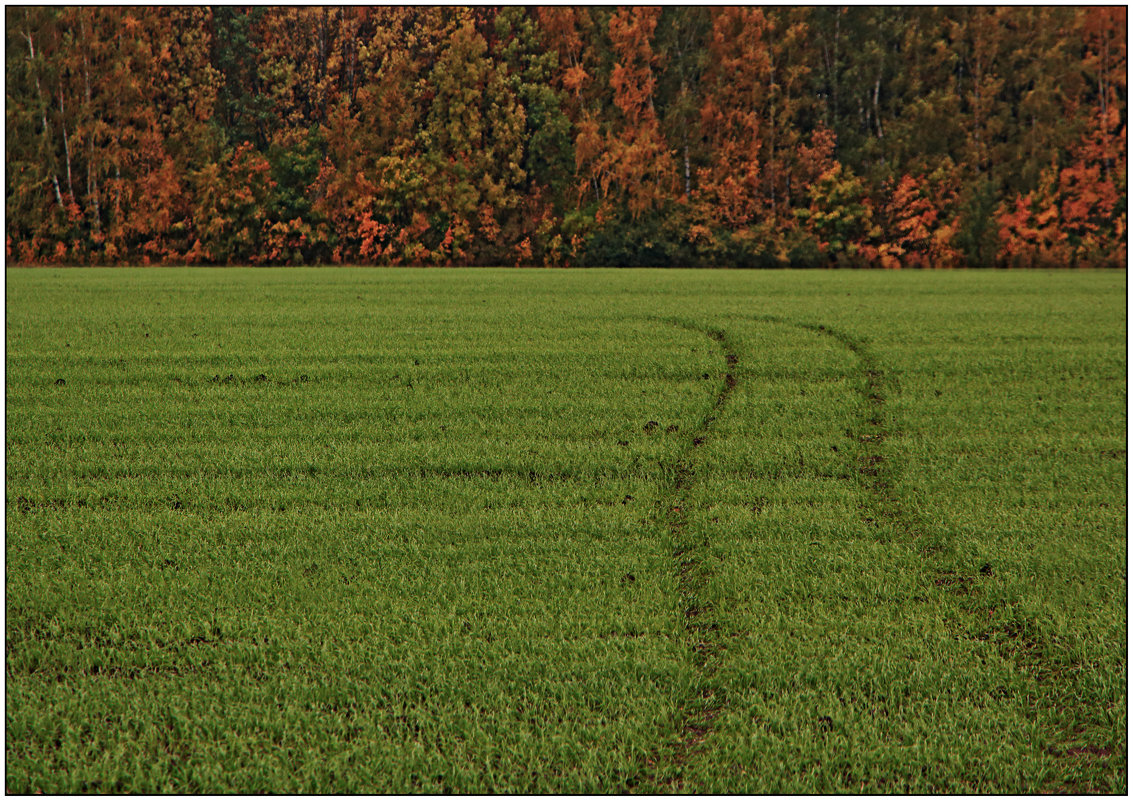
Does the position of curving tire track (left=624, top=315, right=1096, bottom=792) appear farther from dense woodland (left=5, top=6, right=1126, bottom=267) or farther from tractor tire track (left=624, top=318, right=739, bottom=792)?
dense woodland (left=5, top=6, right=1126, bottom=267)

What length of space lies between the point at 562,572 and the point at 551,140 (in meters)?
21.6

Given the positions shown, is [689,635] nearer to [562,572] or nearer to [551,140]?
[562,572]

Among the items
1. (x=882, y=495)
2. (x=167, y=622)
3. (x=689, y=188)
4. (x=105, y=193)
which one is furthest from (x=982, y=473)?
(x=105, y=193)

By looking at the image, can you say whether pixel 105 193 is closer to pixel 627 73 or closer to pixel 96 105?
pixel 96 105

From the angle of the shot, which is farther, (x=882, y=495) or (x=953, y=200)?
(x=953, y=200)

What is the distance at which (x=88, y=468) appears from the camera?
15.4 ft

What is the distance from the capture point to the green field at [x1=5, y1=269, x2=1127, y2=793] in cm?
237

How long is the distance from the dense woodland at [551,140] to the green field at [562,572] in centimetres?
1498

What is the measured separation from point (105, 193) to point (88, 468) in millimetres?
20504

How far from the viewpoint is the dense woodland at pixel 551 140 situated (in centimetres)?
2173

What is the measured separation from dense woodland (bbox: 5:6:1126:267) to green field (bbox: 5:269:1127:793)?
15.0 meters

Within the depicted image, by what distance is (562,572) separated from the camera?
3441 mm

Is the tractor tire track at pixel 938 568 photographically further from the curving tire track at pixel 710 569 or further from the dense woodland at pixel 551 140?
the dense woodland at pixel 551 140

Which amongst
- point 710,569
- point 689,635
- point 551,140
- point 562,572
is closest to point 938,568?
point 710,569
